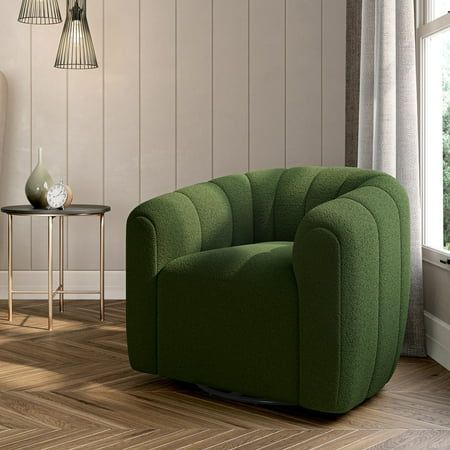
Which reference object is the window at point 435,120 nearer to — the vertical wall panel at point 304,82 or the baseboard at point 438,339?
the baseboard at point 438,339

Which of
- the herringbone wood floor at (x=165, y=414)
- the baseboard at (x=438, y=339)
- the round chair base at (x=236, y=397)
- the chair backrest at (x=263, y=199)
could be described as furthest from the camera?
the baseboard at (x=438, y=339)

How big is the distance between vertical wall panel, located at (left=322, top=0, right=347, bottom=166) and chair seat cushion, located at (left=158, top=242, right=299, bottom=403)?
199cm

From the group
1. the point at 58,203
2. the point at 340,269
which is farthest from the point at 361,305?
the point at 58,203

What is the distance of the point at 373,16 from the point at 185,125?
148cm

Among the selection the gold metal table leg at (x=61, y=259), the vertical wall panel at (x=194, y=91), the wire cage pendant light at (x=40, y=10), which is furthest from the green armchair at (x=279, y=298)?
the wire cage pendant light at (x=40, y=10)

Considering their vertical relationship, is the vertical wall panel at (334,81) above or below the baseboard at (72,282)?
above

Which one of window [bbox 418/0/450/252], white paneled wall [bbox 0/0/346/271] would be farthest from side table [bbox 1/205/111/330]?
window [bbox 418/0/450/252]

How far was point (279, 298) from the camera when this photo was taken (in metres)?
2.56

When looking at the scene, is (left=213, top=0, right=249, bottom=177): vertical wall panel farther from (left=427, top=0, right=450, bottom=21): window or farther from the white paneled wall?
(left=427, top=0, right=450, bottom=21): window

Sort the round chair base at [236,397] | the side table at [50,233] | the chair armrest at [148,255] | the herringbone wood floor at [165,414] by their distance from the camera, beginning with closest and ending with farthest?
the herringbone wood floor at [165,414] < the round chair base at [236,397] < the chair armrest at [148,255] < the side table at [50,233]

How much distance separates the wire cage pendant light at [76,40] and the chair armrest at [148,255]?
1.73 metres

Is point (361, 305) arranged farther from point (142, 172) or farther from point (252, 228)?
point (142, 172)

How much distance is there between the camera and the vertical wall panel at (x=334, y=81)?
4719 mm

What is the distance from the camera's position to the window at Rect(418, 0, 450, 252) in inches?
135
